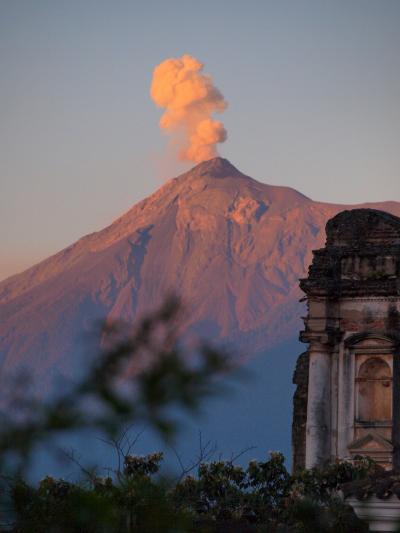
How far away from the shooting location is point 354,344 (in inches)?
1534

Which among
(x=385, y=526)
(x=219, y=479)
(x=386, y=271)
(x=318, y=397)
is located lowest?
(x=385, y=526)

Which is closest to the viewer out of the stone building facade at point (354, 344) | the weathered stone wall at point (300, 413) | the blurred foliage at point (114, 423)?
the blurred foliage at point (114, 423)

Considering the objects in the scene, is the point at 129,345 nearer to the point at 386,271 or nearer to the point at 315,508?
the point at 315,508

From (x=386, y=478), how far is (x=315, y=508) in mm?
11569

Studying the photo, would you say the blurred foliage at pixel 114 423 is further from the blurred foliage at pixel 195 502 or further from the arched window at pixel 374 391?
the arched window at pixel 374 391

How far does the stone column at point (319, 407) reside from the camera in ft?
128

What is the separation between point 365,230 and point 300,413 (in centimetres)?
462

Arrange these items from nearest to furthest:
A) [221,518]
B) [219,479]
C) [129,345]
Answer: [129,345] < [221,518] < [219,479]

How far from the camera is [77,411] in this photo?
1020 cm

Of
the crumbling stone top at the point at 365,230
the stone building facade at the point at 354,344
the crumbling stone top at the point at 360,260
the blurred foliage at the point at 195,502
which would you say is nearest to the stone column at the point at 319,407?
the stone building facade at the point at 354,344

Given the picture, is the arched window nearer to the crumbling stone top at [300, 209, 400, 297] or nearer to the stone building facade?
the stone building facade

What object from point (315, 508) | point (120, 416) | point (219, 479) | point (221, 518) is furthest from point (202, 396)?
point (219, 479)

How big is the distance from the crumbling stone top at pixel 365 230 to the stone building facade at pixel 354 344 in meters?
0.02

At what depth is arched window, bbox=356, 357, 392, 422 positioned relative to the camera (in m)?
39.0
